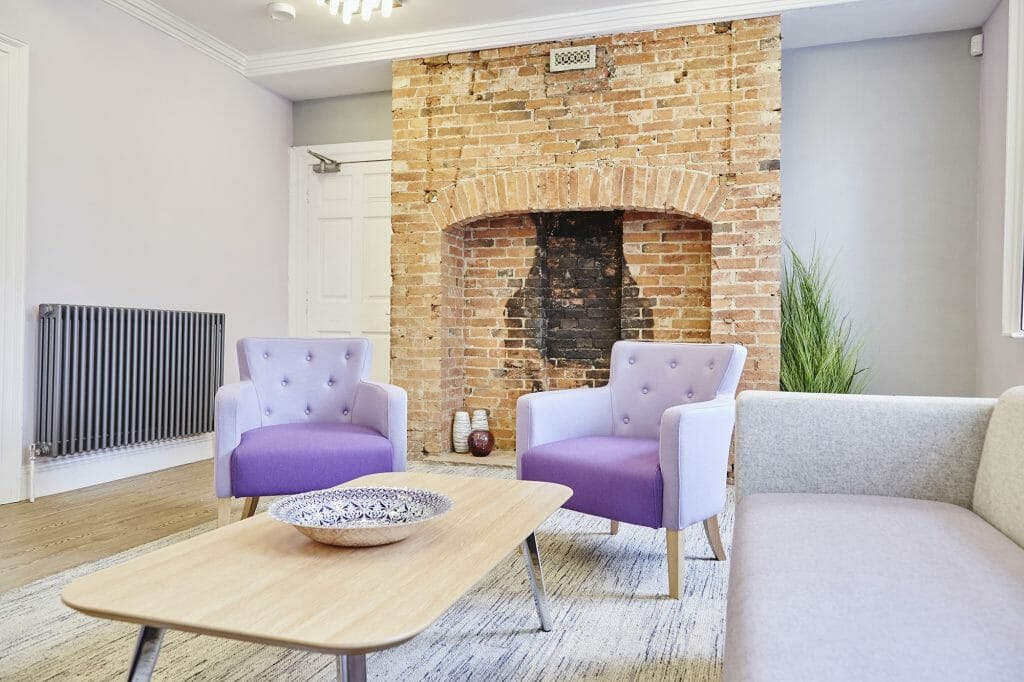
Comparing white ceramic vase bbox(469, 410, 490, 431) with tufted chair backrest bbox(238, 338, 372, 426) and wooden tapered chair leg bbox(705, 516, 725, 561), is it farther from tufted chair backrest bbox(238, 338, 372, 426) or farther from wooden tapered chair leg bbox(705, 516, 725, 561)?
wooden tapered chair leg bbox(705, 516, 725, 561)

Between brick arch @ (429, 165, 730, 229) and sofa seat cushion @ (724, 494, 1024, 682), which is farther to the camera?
brick arch @ (429, 165, 730, 229)

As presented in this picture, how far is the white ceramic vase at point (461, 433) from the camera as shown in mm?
4688

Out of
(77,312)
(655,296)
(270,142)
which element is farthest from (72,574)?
(270,142)

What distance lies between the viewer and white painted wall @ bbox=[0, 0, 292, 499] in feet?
11.7

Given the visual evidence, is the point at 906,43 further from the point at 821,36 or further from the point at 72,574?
the point at 72,574

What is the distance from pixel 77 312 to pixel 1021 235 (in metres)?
4.60

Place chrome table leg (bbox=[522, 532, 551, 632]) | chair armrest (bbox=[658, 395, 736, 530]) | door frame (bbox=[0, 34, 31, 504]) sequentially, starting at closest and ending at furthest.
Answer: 1. chrome table leg (bbox=[522, 532, 551, 632])
2. chair armrest (bbox=[658, 395, 736, 530])
3. door frame (bbox=[0, 34, 31, 504])

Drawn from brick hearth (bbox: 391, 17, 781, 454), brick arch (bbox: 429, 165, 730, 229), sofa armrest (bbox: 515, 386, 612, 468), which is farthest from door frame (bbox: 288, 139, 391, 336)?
sofa armrest (bbox: 515, 386, 612, 468)

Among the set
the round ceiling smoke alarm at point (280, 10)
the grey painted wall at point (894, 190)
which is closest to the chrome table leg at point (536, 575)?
the grey painted wall at point (894, 190)

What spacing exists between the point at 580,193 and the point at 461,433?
1.71 m

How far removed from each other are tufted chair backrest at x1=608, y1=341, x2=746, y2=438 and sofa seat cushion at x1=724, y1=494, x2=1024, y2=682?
118 centimetres

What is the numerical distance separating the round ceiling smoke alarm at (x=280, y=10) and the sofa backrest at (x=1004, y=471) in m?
4.05

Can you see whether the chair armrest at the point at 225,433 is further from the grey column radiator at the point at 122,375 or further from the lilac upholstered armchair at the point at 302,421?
the grey column radiator at the point at 122,375

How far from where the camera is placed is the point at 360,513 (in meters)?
1.53
